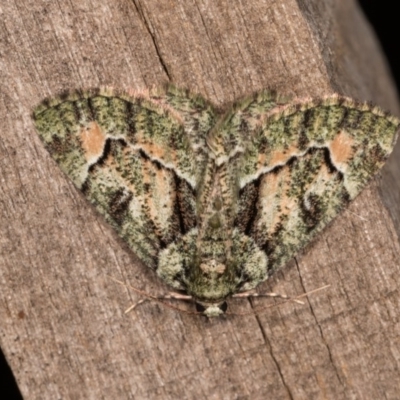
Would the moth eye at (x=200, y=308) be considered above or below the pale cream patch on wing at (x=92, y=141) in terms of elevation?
below

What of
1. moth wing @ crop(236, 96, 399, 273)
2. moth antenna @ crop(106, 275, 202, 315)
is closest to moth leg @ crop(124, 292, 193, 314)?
moth antenna @ crop(106, 275, 202, 315)

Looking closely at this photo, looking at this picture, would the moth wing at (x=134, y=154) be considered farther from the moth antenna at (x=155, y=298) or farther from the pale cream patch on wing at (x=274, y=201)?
the pale cream patch on wing at (x=274, y=201)

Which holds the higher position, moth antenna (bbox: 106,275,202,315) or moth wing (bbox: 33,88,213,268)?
moth wing (bbox: 33,88,213,268)

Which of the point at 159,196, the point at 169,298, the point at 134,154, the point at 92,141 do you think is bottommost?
the point at 169,298

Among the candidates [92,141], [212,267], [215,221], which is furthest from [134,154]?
[212,267]

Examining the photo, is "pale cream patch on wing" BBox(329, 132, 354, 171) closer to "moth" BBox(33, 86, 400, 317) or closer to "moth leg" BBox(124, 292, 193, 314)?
"moth" BBox(33, 86, 400, 317)

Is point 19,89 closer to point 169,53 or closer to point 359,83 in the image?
point 169,53

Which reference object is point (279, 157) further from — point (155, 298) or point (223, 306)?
point (155, 298)

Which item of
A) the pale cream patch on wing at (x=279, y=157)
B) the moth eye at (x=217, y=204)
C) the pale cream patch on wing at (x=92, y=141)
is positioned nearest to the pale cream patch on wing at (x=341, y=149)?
the pale cream patch on wing at (x=279, y=157)

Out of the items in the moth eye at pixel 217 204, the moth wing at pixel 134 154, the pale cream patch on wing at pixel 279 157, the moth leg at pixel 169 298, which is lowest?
the moth leg at pixel 169 298
